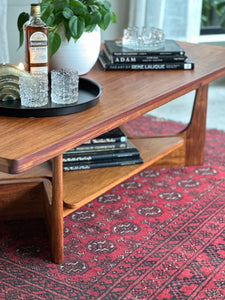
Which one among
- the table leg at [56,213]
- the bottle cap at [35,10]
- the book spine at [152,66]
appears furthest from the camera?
the book spine at [152,66]

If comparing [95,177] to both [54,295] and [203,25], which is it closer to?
[54,295]

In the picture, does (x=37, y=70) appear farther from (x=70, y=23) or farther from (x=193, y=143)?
(x=193, y=143)

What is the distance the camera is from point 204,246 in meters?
1.62

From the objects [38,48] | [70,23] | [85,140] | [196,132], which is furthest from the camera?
[196,132]

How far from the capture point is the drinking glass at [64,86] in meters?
1.46

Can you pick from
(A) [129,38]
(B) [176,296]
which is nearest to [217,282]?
(B) [176,296]

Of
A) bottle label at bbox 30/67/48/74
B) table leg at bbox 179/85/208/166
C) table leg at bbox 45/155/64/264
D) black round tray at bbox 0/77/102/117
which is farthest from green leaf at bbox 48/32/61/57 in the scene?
Answer: table leg at bbox 179/85/208/166

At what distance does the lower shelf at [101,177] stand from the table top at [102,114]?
26 centimetres

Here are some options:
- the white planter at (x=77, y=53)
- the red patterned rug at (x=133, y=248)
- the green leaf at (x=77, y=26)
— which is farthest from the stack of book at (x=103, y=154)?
the green leaf at (x=77, y=26)

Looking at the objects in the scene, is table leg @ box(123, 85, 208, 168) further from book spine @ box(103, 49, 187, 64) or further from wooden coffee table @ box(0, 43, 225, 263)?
book spine @ box(103, 49, 187, 64)

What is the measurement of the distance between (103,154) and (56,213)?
1.42 ft

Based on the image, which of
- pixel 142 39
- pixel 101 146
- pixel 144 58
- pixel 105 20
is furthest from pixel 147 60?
pixel 101 146

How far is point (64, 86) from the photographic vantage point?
1.47 meters

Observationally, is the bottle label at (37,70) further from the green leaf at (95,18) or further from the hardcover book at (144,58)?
the hardcover book at (144,58)
